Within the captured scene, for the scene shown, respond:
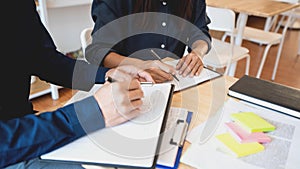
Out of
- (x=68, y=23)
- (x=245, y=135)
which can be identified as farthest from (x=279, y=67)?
(x=245, y=135)

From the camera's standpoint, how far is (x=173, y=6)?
1144mm

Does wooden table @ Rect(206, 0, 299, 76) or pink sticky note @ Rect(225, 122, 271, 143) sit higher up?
wooden table @ Rect(206, 0, 299, 76)

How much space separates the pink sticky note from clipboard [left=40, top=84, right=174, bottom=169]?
145mm

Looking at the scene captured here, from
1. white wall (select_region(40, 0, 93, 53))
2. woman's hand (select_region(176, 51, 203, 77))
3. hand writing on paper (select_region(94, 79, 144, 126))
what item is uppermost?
hand writing on paper (select_region(94, 79, 144, 126))

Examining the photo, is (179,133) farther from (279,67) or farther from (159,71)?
(279,67)

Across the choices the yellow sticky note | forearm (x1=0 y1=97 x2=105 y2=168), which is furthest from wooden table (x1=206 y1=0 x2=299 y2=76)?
forearm (x1=0 y1=97 x2=105 y2=168)

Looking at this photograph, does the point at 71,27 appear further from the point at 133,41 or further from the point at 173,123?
the point at 173,123

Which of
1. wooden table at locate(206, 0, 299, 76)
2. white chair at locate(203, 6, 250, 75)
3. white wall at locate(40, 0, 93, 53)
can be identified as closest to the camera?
white chair at locate(203, 6, 250, 75)

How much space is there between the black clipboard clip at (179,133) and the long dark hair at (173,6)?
1.89 ft

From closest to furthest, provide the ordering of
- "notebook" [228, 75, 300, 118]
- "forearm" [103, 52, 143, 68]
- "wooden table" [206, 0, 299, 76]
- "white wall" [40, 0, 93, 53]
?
1. "notebook" [228, 75, 300, 118]
2. "forearm" [103, 52, 143, 68]
3. "wooden table" [206, 0, 299, 76]
4. "white wall" [40, 0, 93, 53]

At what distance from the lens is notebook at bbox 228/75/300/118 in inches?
28.9

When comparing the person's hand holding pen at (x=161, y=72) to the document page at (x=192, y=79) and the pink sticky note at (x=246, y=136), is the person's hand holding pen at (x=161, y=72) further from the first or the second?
the pink sticky note at (x=246, y=136)

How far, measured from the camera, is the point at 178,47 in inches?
48.6

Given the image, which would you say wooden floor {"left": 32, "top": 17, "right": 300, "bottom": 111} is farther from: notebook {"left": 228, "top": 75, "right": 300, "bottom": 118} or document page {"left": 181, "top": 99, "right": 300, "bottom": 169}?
document page {"left": 181, "top": 99, "right": 300, "bottom": 169}
